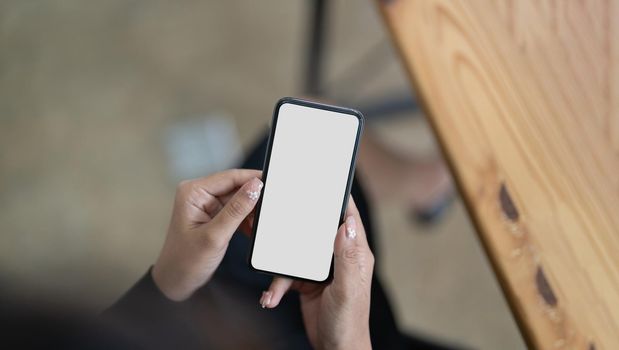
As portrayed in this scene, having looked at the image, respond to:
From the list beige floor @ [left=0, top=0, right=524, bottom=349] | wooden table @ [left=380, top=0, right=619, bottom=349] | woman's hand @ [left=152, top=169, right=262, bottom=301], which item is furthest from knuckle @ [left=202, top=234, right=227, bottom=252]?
A: beige floor @ [left=0, top=0, right=524, bottom=349]

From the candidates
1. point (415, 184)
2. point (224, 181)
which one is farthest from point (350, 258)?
point (415, 184)

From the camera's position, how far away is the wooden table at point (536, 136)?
16.3 inches

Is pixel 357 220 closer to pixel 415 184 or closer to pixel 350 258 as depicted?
pixel 350 258

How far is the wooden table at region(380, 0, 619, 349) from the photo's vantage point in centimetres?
41

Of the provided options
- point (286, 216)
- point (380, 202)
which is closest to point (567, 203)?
point (286, 216)

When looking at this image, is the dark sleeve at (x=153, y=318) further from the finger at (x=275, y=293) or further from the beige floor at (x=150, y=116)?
the beige floor at (x=150, y=116)

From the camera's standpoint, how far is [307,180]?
40cm

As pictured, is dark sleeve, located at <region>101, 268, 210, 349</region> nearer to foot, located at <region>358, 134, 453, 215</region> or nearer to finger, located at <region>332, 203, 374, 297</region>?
finger, located at <region>332, 203, 374, 297</region>

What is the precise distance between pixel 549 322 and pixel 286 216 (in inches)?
7.8

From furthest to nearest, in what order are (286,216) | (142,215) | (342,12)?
(342,12) < (142,215) < (286,216)

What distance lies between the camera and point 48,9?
41.5 inches

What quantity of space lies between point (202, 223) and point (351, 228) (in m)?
0.11

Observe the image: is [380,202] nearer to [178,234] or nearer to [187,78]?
[187,78]

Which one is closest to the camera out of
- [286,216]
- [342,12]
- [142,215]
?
[286,216]
